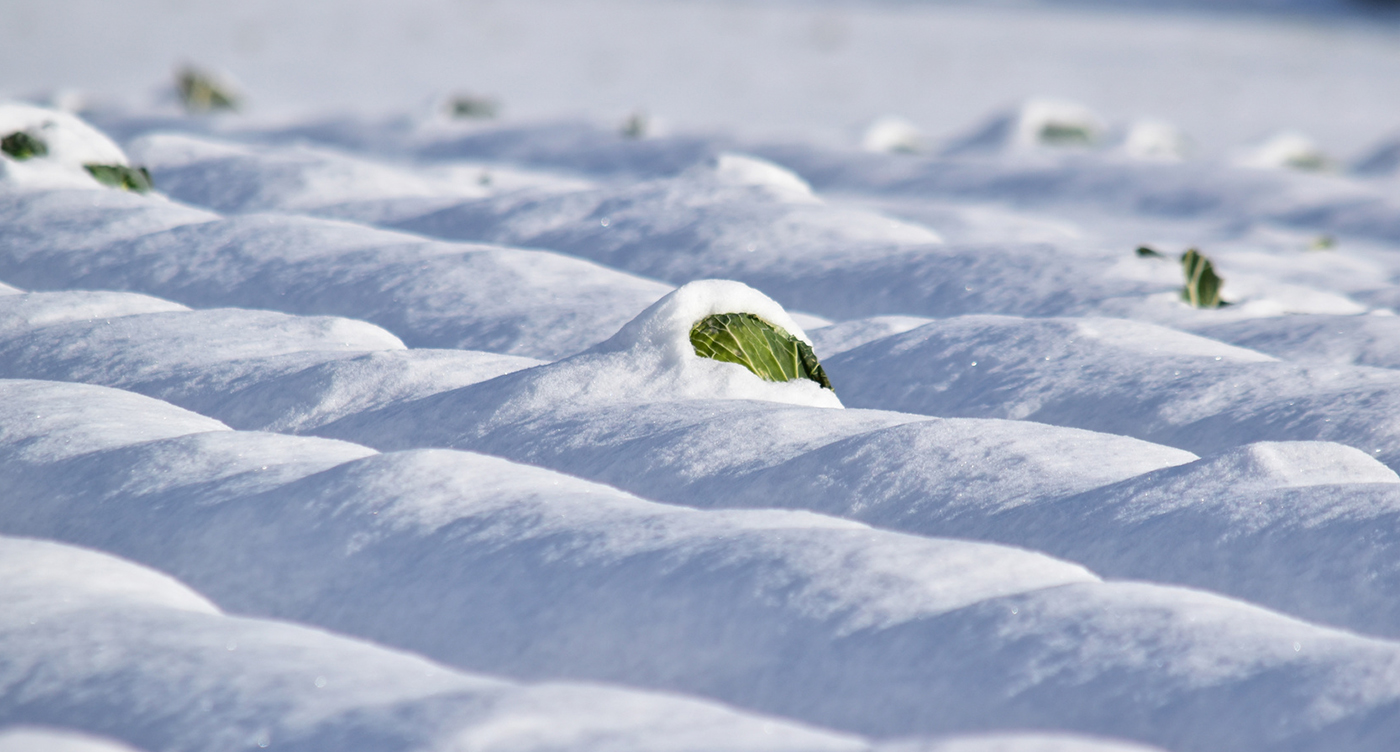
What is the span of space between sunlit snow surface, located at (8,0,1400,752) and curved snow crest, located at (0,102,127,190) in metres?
0.01

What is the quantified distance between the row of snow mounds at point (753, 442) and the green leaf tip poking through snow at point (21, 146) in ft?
Result: 3.27

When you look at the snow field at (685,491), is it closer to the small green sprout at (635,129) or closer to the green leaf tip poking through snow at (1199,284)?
the green leaf tip poking through snow at (1199,284)

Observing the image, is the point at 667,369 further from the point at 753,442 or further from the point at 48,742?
the point at 48,742

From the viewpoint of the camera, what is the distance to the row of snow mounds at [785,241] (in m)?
2.78

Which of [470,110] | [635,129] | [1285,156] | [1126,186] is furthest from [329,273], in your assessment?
[1285,156]

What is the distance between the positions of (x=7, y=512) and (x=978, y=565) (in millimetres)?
1143

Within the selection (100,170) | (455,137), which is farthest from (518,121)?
(100,170)

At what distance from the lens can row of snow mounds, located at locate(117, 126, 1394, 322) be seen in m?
2.78

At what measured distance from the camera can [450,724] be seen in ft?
3.33

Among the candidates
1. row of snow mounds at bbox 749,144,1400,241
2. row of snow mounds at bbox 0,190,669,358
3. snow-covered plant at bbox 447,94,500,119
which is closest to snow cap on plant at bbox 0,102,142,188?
row of snow mounds at bbox 0,190,669,358

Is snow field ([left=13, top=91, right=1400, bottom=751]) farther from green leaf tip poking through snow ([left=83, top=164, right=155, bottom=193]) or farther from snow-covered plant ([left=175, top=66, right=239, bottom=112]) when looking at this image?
snow-covered plant ([left=175, top=66, right=239, bottom=112])

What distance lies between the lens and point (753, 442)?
1.71 meters

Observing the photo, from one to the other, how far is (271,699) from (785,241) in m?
2.15

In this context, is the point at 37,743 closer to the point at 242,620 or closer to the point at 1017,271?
the point at 242,620
